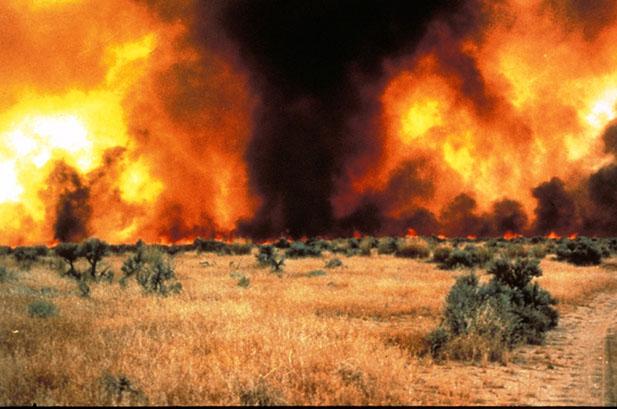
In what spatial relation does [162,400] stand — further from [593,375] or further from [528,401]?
[593,375]

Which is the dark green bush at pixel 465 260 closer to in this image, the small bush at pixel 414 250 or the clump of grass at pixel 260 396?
the small bush at pixel 414 250

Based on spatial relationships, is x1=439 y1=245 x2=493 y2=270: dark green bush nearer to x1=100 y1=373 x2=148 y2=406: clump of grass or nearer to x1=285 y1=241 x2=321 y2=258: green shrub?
x1=285 y1=241 x2=321 y2=258: green shrub

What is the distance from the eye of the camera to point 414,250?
4297 centimetres

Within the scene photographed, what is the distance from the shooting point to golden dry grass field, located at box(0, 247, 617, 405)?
729 cm

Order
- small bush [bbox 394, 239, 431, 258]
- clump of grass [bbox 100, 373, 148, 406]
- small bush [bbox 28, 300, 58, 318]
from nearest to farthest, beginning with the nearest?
clump of grass [bbox 100, 373, 148, 406], small bush [bbox 28, 300, 58, 318], small bush [bbox 394, 239, 431, 258]

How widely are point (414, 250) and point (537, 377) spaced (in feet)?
112

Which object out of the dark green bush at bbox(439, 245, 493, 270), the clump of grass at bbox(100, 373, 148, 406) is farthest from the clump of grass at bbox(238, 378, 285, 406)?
the dark green bush at bbox(439, 245, 493, 270)

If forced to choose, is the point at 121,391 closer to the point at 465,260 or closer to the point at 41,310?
the point at 41,310

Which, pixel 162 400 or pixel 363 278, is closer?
pixel 162 400

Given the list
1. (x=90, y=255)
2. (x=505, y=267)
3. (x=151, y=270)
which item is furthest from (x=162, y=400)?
(x=90, y=255)

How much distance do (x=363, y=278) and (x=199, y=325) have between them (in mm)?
14721

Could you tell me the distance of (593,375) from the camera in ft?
29.9

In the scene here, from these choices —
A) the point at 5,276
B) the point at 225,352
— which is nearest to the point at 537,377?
the point at 225,352

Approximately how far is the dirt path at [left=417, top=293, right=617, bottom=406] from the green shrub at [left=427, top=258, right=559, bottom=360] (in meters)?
0.46
